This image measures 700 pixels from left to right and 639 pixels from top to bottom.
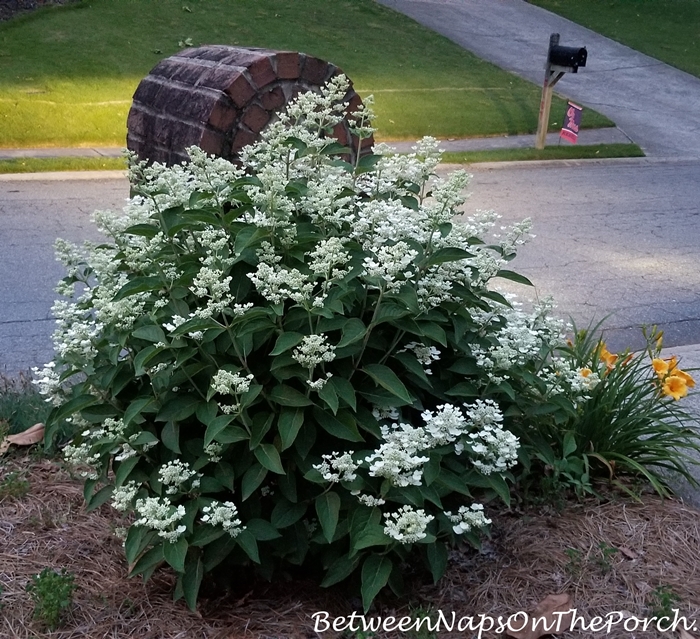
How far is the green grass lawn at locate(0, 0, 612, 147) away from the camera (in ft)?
34.8

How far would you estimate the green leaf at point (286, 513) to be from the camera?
2494 mm

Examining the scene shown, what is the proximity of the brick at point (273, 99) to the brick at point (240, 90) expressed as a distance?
6 centimetres

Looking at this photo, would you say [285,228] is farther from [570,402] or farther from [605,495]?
[605,495]

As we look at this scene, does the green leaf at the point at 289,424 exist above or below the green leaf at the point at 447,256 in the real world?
below

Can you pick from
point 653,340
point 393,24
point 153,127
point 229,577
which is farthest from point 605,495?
point 393,24

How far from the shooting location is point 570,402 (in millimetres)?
2955

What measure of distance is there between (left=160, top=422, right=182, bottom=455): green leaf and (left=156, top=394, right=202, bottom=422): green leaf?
0.12 ft

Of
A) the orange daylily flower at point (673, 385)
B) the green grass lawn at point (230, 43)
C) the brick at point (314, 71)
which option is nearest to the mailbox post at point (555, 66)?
the green grass lawn at point (230, 43)

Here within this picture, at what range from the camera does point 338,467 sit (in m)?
2.35

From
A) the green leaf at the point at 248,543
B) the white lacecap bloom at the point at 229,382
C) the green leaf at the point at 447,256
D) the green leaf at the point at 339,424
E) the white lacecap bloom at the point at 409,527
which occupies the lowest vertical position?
the green leaf at the point at 248,543

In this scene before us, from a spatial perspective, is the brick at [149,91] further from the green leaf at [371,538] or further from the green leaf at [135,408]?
the green leaf at [371,538]

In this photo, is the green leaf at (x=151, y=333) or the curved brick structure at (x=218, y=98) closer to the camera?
the green leaf at (x=151, y=333)

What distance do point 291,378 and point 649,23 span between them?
2140 cm

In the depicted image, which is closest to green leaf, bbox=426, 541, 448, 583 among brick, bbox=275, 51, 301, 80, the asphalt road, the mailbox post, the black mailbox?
brick, bbox=275, 51, 301, 80
